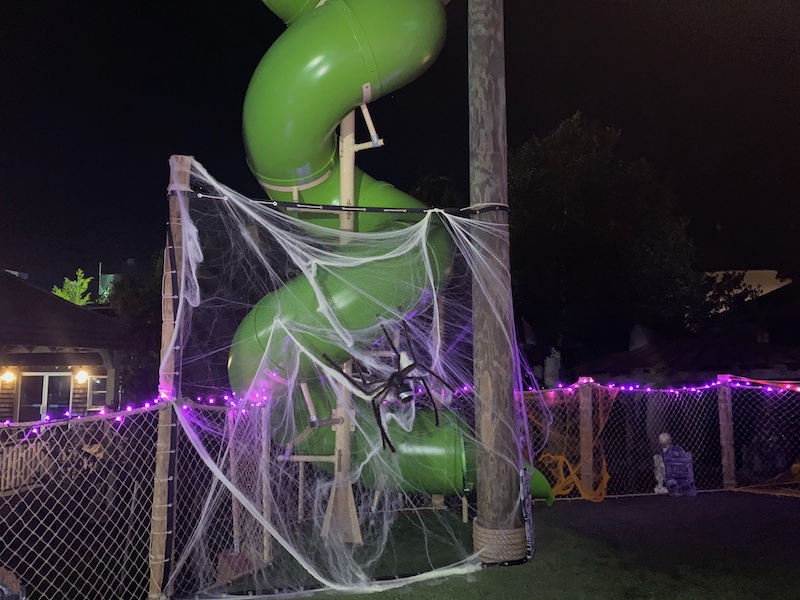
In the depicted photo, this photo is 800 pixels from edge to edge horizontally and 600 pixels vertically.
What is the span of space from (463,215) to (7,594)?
4.21 meters

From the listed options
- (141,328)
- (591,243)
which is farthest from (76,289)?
(591,243)

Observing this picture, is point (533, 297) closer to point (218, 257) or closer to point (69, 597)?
point (218, 257)

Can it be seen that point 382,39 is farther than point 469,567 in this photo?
Yes

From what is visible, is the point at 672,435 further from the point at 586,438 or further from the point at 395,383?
the point at 395,383

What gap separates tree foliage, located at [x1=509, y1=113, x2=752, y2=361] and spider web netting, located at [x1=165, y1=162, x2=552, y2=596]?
7.63 meters

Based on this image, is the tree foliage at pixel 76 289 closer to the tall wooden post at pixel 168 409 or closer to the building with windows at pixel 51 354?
the building with windows at pixel 51 354

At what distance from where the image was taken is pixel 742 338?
1084cm

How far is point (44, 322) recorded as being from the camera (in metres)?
11.6

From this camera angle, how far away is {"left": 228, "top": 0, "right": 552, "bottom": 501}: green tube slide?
18.1ft

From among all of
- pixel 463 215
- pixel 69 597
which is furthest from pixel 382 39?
pixel 69 597

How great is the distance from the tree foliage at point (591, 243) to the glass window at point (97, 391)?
1165 cm

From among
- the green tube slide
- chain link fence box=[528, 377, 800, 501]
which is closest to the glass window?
the green tube slide

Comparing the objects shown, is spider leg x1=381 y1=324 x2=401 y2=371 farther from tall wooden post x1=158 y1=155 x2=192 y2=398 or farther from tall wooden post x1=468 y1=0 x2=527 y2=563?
tall wooden post x1=158 y1=155 x2=192 y2=398

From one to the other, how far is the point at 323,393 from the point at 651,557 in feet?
11.5
